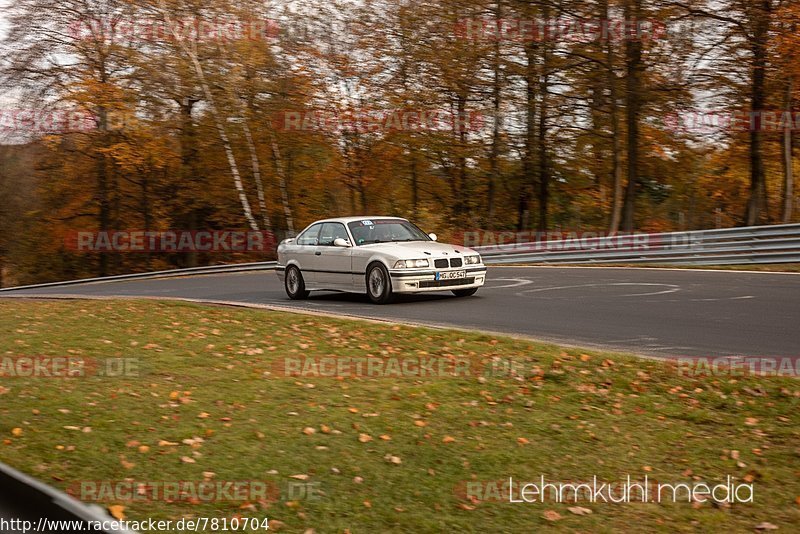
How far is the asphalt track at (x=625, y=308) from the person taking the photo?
32.5ft

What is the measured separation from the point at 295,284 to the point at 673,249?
975cm

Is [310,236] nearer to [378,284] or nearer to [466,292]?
[378,284]

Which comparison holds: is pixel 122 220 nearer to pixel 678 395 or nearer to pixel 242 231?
pixel 242 231

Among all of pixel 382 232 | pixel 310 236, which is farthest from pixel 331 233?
pixel 382 232

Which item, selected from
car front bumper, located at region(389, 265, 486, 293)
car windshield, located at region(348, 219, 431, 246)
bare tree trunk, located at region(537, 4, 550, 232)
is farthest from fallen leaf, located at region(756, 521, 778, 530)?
bare tree trunk, located at region(537, 4, 550, 232)

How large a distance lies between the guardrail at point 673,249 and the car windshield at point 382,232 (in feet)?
26.0

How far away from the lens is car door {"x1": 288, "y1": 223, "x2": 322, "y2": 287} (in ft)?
53.3

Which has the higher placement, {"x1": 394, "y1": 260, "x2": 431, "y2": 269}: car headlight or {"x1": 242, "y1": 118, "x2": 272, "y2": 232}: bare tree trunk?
{"x1": 242, "y1": 118, "x2": 272, "y2": 232}: bare tree trunk

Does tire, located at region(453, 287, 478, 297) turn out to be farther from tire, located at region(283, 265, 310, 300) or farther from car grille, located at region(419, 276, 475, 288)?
tire, located at region(283, 265, 310, 300)

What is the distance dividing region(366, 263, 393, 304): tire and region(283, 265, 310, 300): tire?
1876 millimetres

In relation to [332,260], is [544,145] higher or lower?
higher

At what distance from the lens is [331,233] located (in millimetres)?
16094

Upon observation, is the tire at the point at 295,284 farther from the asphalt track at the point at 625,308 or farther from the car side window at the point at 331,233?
the car side window at the point at 331,233

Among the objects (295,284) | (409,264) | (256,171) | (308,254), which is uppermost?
(256,171)
